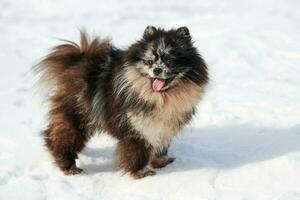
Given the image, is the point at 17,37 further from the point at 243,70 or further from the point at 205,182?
the point at 205,182

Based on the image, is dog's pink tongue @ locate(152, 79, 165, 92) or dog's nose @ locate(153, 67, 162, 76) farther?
dog's pink tongue @ locate(152, 79, 165, 92)

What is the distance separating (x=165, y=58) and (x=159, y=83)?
24cm

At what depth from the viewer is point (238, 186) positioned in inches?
208

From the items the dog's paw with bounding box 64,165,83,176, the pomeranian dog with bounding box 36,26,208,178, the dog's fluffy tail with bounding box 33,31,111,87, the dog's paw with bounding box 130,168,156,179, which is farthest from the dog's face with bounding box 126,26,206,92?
the dog's paw with bounding box 64,165,83,176

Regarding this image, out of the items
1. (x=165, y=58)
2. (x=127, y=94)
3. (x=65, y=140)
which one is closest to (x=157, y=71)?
(x=165, y=58)

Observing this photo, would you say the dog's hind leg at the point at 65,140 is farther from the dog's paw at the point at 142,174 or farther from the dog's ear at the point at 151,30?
the dog's ear at the point at 151,30

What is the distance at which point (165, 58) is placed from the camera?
16.6 ft

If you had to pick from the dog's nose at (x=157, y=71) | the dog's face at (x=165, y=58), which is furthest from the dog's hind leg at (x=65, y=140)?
the dog's nose at (x=157, y=71)

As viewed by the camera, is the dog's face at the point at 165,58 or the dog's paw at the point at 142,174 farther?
the dog's paw at the point at 142,174

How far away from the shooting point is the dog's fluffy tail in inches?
221

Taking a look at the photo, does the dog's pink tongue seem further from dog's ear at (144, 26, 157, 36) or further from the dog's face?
dog's ear at (144, 26, 157, 36)

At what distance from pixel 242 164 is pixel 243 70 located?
302cm

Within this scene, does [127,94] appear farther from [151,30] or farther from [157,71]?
[151,30]

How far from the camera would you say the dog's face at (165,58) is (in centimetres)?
506
